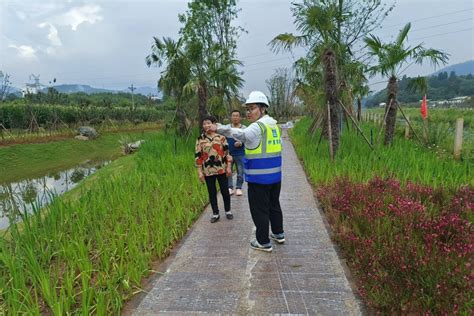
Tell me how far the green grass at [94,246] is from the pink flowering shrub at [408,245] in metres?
1.98

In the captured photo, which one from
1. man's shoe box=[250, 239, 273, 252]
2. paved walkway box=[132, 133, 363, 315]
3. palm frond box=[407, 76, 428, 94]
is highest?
palm frond box=[407, 76, 428, 94]

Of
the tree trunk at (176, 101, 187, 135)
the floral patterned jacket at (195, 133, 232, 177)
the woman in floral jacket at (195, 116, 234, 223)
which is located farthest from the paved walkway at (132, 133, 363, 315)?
the tree trunk at (176, 101, 187, 135)

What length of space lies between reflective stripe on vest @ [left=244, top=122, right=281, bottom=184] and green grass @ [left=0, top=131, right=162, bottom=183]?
1176cm

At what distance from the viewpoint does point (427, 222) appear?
3111 millimetres

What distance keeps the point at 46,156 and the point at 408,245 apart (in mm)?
16600

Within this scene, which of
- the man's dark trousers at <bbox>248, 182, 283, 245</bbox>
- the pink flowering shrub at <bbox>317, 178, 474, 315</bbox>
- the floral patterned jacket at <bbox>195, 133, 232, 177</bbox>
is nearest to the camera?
the pink flowering shrub at <bbox>317, 178, 474, 315</bbox>

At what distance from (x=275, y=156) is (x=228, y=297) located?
1370 millimetres

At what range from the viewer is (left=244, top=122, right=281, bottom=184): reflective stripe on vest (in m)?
3.12

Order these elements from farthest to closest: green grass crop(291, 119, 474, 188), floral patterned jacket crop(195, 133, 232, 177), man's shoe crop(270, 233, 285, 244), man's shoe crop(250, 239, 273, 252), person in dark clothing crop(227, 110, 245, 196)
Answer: green grass crop(291, 119, 474, 188)
person in dark clothing crop(227, 110, 245, 196)
floral patterned jacket crop(195, 133, 232, 177)
man's shoe crop(270, 233, 285, 244)
man's shoe crop(250, 239, 273, 252)

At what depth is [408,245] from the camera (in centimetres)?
265

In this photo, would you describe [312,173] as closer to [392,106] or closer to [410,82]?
[392,106]

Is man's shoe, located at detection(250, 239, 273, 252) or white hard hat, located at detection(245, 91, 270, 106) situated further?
man's shoe, located at detection(250, 239, 273, 252)

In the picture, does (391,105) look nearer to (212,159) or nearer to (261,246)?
(212,159)

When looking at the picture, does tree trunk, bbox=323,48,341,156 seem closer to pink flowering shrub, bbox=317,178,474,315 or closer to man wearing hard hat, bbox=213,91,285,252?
pink flowering shrub, bbox=317,178,474,315
